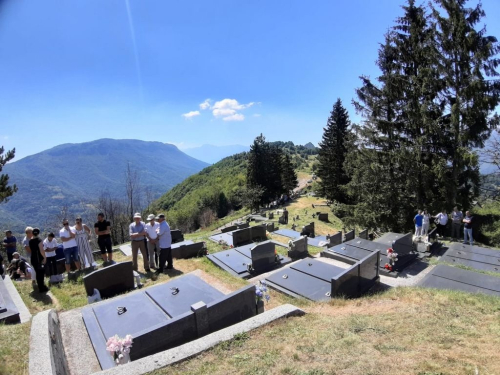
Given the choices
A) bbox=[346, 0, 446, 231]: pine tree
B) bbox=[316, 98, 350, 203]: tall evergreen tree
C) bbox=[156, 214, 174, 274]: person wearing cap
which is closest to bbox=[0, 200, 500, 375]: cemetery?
bbox=[156, 214, 174, 274]: person wearing cap

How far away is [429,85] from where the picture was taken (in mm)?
17188

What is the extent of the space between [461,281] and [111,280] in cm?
941

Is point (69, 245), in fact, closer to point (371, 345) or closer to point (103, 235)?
point (103, 235)

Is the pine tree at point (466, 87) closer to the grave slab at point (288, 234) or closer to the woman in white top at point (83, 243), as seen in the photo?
the grave slab at point (288, 234)

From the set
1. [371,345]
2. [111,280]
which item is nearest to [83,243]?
[111,280]

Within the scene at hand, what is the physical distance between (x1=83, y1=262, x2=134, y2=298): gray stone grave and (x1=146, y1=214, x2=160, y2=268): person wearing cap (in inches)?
50.1

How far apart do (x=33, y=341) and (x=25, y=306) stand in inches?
116

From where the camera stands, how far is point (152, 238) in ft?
28.2

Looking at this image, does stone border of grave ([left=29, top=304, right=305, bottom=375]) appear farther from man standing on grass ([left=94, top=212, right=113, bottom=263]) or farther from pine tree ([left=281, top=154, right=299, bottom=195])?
pine tree ([left=281, top=154, right=299, bottom=195])

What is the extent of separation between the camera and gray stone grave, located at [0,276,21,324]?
5.47 metres

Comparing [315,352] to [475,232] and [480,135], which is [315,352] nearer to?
[475,232]

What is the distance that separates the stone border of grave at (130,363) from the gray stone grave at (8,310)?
1.01m

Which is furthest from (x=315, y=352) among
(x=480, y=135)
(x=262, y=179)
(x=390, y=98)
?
(x=262, y=179)

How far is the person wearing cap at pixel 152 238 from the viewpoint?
340 inches
